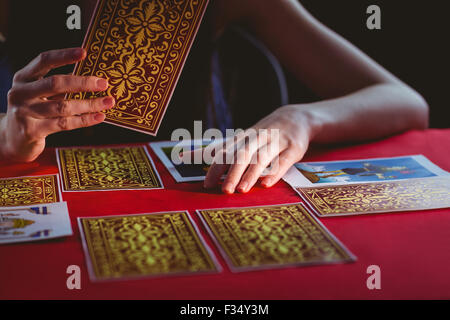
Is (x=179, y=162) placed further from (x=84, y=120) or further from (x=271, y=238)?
(x=271, y=238)

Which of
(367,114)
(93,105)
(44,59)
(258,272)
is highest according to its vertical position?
(44,59)

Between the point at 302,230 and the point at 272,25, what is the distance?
3.41 feet

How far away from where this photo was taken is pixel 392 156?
1.34m

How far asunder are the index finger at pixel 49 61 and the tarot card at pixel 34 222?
12.0 inches

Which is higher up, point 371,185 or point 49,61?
point 49,61

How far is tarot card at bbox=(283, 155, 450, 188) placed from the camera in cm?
115

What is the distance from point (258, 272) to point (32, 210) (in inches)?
17.9

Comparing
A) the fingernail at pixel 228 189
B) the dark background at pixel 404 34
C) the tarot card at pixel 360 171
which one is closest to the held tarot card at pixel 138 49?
the fingernail at pixel 228 189

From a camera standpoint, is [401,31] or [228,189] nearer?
[228,189]

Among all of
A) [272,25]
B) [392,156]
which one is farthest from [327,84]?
[392,156]

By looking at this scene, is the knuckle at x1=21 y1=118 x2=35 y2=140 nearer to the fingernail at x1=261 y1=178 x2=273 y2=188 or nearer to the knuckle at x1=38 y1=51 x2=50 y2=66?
the knuckle at x1=38 y1=51 x2=50 y2=66

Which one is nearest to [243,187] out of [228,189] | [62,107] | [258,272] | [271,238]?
[228,189]

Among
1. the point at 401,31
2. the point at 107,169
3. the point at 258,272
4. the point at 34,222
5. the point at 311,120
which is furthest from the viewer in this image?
the point at 401,31

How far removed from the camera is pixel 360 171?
1211 mm
